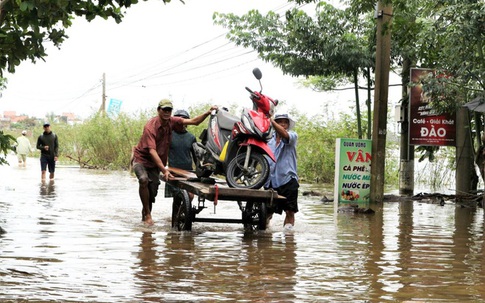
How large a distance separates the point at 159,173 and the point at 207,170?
1.14m

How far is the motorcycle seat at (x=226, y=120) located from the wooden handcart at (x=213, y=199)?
0.76 metres

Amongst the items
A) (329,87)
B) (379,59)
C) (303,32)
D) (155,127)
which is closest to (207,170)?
(155,127)

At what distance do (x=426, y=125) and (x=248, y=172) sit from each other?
31.2 ft

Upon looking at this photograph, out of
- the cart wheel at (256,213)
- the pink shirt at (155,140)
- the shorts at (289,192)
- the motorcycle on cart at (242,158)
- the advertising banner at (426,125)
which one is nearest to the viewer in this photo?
the motorcycle on cart at (242,158)

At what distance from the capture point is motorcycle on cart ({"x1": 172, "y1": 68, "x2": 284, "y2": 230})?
1102 cm

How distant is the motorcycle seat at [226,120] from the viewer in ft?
38.4

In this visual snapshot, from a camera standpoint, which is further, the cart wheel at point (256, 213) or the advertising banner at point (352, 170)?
the advertising banner at point (352, 170)

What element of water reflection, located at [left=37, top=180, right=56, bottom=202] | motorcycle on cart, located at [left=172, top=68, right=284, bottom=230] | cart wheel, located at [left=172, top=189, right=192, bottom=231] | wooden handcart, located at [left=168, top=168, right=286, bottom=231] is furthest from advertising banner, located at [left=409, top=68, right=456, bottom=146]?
cart wheel, located at [left=172, top=189, right=192, bottom=231]

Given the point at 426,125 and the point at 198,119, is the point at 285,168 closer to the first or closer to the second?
the point at 198,119

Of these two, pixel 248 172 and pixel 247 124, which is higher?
pixel 247 124

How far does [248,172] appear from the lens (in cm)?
1107

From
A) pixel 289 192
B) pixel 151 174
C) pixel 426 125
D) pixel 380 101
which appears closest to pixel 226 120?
pixel 289 192

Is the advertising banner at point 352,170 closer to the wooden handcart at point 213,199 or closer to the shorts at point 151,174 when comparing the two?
the wooden handcart at point 213,199

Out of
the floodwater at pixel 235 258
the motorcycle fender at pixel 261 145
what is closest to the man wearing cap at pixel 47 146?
the floodwater at pixel 235 258
